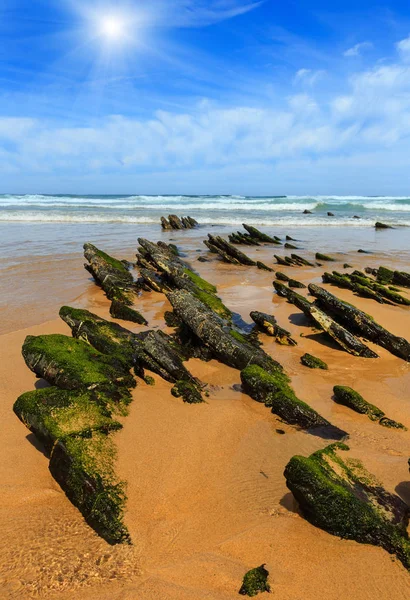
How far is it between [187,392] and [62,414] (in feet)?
6.97

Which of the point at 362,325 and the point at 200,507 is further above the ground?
the point at 362,325

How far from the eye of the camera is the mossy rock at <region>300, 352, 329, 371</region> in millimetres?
8156

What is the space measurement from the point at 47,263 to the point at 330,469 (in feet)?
53.8

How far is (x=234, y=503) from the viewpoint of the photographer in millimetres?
4281

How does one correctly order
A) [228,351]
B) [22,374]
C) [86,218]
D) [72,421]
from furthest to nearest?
[86,218] < [228,351] < [22,374] < [72,421]

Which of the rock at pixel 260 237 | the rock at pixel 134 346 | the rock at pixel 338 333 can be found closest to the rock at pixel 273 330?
the rock at pixel 338 333

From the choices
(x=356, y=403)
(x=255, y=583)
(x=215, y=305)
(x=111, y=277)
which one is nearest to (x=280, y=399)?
(x=356, y=403)

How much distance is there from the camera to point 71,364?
6035mm

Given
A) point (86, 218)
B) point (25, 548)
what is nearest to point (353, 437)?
point (25, 548)

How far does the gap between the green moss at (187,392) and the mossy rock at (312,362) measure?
2766mm

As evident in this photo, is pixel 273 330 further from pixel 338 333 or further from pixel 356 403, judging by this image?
pixel 356 403

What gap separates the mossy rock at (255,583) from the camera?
3229mm

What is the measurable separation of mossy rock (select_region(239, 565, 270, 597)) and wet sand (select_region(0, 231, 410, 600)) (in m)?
0.08

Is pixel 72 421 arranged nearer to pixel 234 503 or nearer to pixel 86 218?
pixel 234 503
